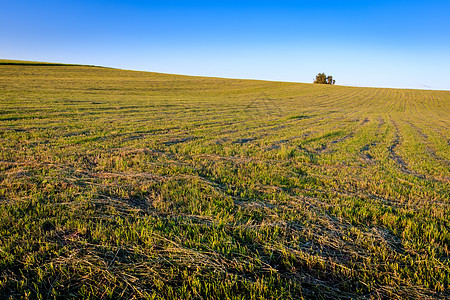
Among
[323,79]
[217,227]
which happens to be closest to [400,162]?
[217,227]

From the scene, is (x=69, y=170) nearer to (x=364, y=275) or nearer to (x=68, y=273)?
(x=68, y=273)

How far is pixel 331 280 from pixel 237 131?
9.35m

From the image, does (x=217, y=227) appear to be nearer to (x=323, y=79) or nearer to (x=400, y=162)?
(x=400, y=162)

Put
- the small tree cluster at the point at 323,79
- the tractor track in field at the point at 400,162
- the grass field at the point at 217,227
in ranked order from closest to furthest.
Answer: the grass field at the point at 217,227
the tractor track in field at the point at 400,162
the small tree cluster at the point at 323,79

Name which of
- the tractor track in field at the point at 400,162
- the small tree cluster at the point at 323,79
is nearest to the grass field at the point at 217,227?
the tractor track in field at the point at 400,162

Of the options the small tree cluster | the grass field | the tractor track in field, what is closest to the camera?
the grass field

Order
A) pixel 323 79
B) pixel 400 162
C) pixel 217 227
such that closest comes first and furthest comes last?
pixel 217 227, pixel 400 162, pixel 323 79

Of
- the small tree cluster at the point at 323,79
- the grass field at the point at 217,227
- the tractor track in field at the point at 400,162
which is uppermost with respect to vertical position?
the small tree cluster at the point at 323,79

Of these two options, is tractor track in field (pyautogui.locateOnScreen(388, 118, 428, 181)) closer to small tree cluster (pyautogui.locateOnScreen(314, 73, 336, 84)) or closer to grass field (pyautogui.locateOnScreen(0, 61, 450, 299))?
grass field (pyautogui.locateOnScreen(0, 61, 450, 299))

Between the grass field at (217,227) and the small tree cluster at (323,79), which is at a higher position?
the small tree cluster at (323,79)

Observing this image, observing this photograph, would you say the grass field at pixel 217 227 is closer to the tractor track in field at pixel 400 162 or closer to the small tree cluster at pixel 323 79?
the tractor track in field at pixel 400 162

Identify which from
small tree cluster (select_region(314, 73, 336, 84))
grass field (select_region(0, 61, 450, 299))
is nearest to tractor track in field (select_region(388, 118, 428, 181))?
grass field (select_region(0, 61, 450, 299))

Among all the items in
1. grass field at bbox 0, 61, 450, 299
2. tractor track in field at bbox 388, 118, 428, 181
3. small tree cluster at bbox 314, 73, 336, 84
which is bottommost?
grass field at bbox 0, 61, 450, 299

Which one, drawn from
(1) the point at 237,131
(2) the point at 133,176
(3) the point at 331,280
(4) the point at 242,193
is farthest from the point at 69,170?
(1) the point at 237,131
